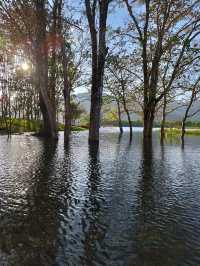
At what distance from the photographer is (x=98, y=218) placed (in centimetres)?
881

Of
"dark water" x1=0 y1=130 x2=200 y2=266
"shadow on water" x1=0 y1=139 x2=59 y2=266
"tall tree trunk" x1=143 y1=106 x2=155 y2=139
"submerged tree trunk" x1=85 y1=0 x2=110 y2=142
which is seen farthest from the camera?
"tall tree trunk" x1=143 y1=106 x2=155 y2=139

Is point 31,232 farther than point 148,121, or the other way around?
point 148,121

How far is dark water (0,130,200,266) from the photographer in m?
6.39

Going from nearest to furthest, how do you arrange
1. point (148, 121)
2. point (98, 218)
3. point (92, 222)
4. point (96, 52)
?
point (92, 222)
point (98, 218)
point (96, 52)
point (148, 121)

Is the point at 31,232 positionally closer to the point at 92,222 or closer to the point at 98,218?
the point at 92,222

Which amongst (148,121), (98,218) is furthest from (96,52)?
(98,218)

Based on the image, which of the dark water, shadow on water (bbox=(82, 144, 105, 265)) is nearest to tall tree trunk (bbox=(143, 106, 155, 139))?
the dark water

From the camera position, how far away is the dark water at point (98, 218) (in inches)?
252

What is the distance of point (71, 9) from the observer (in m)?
36.8

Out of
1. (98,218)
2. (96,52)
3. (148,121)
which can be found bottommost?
(98,218)

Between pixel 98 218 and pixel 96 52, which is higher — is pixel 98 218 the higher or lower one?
the lower one

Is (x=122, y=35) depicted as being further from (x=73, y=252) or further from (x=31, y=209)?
(x=73, y=252)

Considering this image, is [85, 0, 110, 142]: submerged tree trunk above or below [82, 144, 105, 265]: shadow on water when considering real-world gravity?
above

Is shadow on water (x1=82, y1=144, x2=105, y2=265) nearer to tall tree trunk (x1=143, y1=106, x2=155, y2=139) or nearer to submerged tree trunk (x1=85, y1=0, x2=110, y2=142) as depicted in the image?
submerged tree trunk (x1=85, y1=0, x2=110, y2=142)
